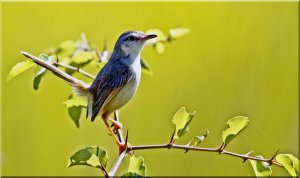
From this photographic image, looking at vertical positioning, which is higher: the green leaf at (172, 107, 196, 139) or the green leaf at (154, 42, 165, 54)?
the green leaf at (154, 42, 165, 54)

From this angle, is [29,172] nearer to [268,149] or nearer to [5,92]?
[5,92]

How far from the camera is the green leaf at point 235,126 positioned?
1.52 m

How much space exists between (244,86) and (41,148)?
1.71m

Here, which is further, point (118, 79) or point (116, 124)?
point (118, 79)

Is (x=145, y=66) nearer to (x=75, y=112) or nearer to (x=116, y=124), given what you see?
(x=116, y=124)

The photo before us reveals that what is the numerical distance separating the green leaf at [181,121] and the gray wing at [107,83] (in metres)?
0.77

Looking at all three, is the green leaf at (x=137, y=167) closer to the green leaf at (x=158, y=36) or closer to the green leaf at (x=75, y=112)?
the green leaf at (x=75, y=112)

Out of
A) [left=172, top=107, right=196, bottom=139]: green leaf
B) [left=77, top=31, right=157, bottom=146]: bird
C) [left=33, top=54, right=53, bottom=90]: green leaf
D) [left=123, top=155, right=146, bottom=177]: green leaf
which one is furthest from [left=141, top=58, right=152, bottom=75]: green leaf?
[left=123, top=155, right=146, bottom=177]: green leaf

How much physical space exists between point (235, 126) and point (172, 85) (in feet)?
10.4

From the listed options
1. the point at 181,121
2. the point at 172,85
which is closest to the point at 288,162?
the point at 181,121

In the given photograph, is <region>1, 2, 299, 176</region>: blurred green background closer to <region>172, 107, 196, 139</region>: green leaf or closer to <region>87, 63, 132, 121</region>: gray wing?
<region>87, 63, 132, 121</region>: gray wing

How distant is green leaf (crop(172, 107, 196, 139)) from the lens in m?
1.56

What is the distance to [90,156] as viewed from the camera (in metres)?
1.48

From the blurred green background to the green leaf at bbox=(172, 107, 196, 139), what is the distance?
241 cm
